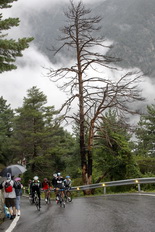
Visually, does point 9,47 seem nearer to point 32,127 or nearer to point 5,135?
point 32,127

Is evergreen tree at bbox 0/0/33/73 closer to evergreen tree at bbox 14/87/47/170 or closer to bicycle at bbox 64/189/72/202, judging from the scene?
bicycle at bbox 64/189/72/202

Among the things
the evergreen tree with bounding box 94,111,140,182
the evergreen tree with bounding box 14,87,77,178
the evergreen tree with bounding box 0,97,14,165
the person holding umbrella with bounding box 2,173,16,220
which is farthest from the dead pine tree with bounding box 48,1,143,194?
the evergreen tree with bounding box 0,97,14,165

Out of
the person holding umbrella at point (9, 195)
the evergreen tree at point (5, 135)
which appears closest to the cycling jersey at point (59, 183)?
the person holding umbrella at point (9, 195)

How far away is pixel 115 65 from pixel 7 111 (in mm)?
58010

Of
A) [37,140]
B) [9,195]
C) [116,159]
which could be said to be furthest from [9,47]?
[37,140]

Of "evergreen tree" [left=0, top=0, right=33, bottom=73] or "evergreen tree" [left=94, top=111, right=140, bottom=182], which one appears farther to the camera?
"evergreen tree" [left=94, top=111, right=140, bottom=182]

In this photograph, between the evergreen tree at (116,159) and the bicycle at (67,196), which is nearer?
the bicycle at (67,196)

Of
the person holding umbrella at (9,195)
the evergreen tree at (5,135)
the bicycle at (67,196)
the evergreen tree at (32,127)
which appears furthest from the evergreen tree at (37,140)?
the person holding umbrella at (9,195)

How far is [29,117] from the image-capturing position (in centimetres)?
4106

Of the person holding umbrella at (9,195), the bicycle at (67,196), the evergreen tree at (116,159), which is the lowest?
the bicycle at (67,196)

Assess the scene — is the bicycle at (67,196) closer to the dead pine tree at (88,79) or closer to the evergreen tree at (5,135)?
the dead pine tree at (88,79)

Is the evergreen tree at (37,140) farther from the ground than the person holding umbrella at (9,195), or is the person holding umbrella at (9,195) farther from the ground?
the evergreen tree at (37,140)

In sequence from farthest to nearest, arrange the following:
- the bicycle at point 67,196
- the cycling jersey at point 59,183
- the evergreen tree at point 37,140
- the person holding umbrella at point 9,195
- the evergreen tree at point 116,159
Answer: the evergreen tree at point 37,140, the evergreen tree at point 116,159, the bicycle at point 67,196, the cycling jersey at point 59,183, the person holding umbrella at point 9,195

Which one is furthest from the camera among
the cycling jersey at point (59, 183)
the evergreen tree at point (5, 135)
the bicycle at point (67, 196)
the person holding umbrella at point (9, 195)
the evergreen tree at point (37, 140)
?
the evergreen tree at point (5, 135)
